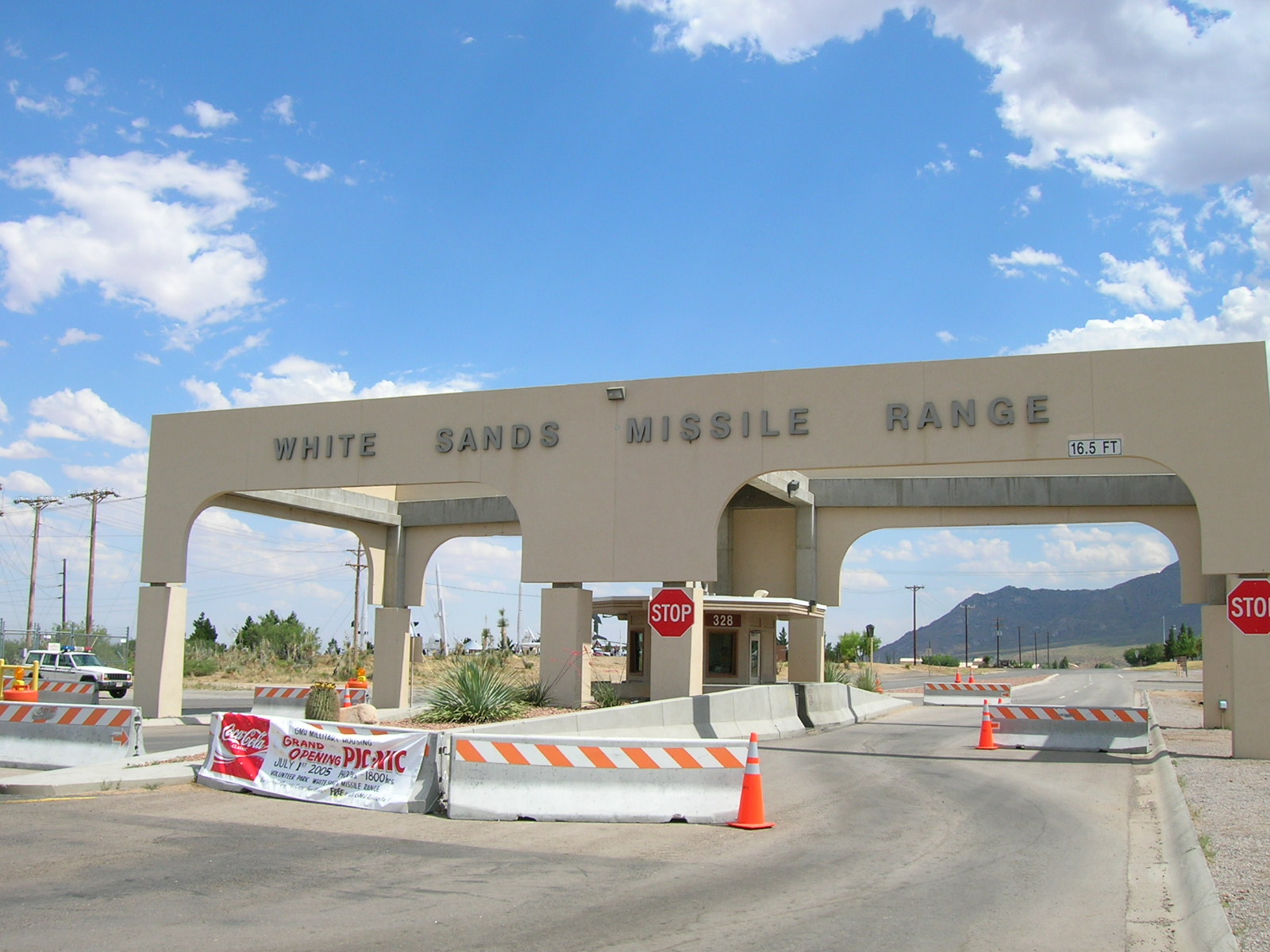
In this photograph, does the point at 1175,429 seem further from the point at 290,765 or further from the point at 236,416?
the point at 236,416

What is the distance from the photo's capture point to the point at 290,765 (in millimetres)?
13195

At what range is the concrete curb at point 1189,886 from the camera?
7.15 meters

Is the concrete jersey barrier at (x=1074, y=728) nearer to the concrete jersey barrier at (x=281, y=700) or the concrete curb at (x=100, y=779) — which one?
the concrete jersey barrier at (x=281, y=700)

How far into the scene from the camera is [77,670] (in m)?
43.4

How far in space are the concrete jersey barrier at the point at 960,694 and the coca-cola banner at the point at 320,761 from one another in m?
30.8

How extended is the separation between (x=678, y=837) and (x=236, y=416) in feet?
56.1

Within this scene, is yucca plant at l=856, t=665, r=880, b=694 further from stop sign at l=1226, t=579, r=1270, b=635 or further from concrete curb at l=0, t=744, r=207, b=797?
concrete curb at l=0, t=744, r=207, b=797

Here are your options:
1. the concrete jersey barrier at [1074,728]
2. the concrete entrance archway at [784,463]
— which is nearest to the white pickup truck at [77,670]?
the concrete entrance archway at [784,463]

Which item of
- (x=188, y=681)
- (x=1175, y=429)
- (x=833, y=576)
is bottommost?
(x=188, y=681)

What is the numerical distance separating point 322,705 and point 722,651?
14755mm

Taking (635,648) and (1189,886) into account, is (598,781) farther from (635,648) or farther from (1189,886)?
(635,648)

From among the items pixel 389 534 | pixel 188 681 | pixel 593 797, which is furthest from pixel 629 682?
pixel 188 681

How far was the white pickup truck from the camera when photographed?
43406 mm

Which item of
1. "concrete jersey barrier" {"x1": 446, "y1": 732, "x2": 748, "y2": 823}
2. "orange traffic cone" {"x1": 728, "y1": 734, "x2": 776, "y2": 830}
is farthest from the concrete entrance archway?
"orange traffic cone" {"x1": 728, "y1": 734, "x2": 776, "y2": 830}
